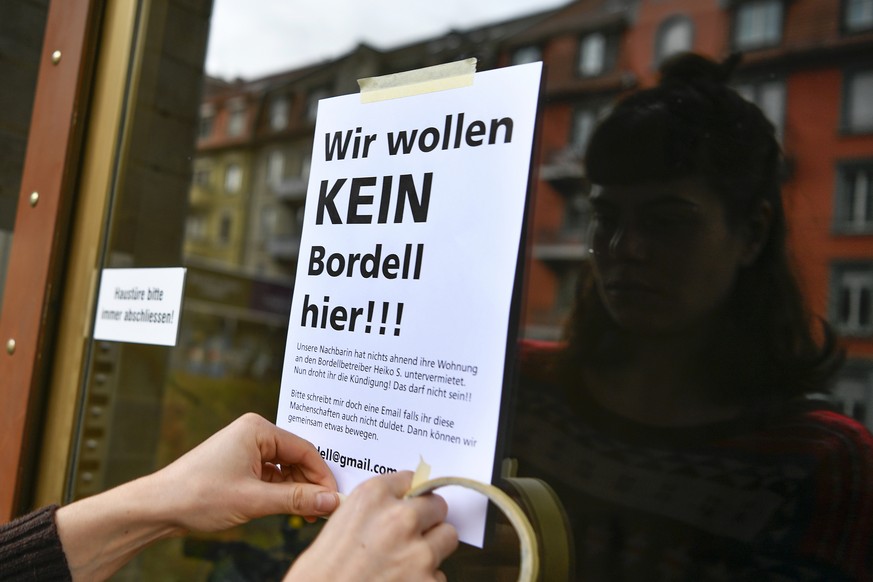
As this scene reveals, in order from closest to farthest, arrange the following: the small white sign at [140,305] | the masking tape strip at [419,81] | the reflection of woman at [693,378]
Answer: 1. the masking tape strip at [419,81]
2. the small white sign at [140,305]
3. the reflection of woman at [693,378]

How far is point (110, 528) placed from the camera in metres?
0.73

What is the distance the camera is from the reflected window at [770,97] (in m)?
2.01

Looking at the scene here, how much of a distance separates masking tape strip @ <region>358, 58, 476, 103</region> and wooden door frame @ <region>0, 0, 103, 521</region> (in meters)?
0.61

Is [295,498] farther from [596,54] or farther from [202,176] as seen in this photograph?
[596,54]

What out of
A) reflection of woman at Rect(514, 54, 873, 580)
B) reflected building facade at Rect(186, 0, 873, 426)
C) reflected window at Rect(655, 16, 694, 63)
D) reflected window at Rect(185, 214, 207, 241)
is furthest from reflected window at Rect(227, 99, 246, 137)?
reflected window at Rect(655, 16, 694, 63)

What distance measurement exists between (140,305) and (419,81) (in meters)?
0.50

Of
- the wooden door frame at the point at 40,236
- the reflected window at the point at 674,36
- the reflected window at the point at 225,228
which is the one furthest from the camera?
the reflected window at the point at 225,228

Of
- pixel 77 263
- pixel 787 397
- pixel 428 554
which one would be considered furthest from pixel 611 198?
pixel 428 554

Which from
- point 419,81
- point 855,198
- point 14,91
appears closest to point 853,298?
point 855,198

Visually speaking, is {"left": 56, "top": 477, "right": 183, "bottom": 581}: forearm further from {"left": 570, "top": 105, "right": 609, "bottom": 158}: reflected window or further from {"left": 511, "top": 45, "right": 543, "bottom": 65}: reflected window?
{"left": 570, "top": 105, "right": 609, "bottom": 158}: reflected window

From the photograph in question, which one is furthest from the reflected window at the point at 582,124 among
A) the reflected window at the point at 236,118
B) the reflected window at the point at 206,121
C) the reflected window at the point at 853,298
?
the reflected window at the point at 206,121

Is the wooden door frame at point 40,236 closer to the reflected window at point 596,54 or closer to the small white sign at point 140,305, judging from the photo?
the small white sign at point 140,305

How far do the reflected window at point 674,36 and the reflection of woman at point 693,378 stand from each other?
0.28 meters

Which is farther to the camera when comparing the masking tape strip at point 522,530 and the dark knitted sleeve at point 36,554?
the dark knitted sleeve at point 36,554
